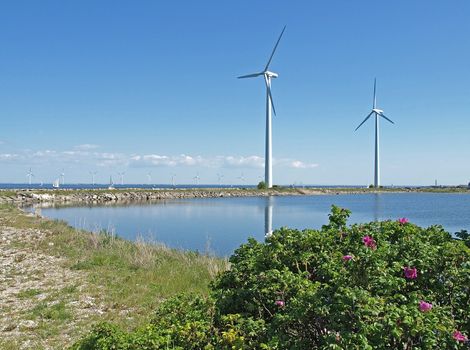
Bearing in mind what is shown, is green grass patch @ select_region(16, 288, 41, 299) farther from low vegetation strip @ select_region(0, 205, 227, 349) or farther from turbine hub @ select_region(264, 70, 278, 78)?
turbine hub @ select_region(264, 70, 278, 78)

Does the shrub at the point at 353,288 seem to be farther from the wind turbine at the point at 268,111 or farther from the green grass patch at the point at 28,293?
the wind turbine at the point at 268,111

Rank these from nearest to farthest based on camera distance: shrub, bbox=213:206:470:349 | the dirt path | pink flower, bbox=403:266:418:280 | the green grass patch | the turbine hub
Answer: shrub, bbox=213:206:470:349 → pink flower, bbox=403:266:418:280 → the dirt path → the green grass patch → the turbine hub

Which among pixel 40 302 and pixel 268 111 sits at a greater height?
pixel 268 111

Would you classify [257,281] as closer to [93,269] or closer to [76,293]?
[76,293]

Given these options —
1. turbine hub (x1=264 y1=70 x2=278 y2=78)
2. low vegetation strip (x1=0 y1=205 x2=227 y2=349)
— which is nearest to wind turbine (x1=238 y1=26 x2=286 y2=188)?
turbine hub (x1=264 y1=70 x2=278 y2=78)

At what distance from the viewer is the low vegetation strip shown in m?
9.27

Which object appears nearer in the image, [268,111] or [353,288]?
[353,288]

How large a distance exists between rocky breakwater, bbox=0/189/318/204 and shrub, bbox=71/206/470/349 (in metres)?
70.9

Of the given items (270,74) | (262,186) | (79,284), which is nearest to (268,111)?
(270,74)

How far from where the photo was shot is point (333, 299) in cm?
458

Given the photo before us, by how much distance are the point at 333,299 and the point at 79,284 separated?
416 inches

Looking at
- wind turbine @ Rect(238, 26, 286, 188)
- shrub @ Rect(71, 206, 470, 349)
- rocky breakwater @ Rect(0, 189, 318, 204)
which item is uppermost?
wind turbine @ Rect(238, 26, 286, 188)

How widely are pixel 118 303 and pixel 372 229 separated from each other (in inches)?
285

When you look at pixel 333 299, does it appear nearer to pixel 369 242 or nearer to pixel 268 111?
pixel 369 242
